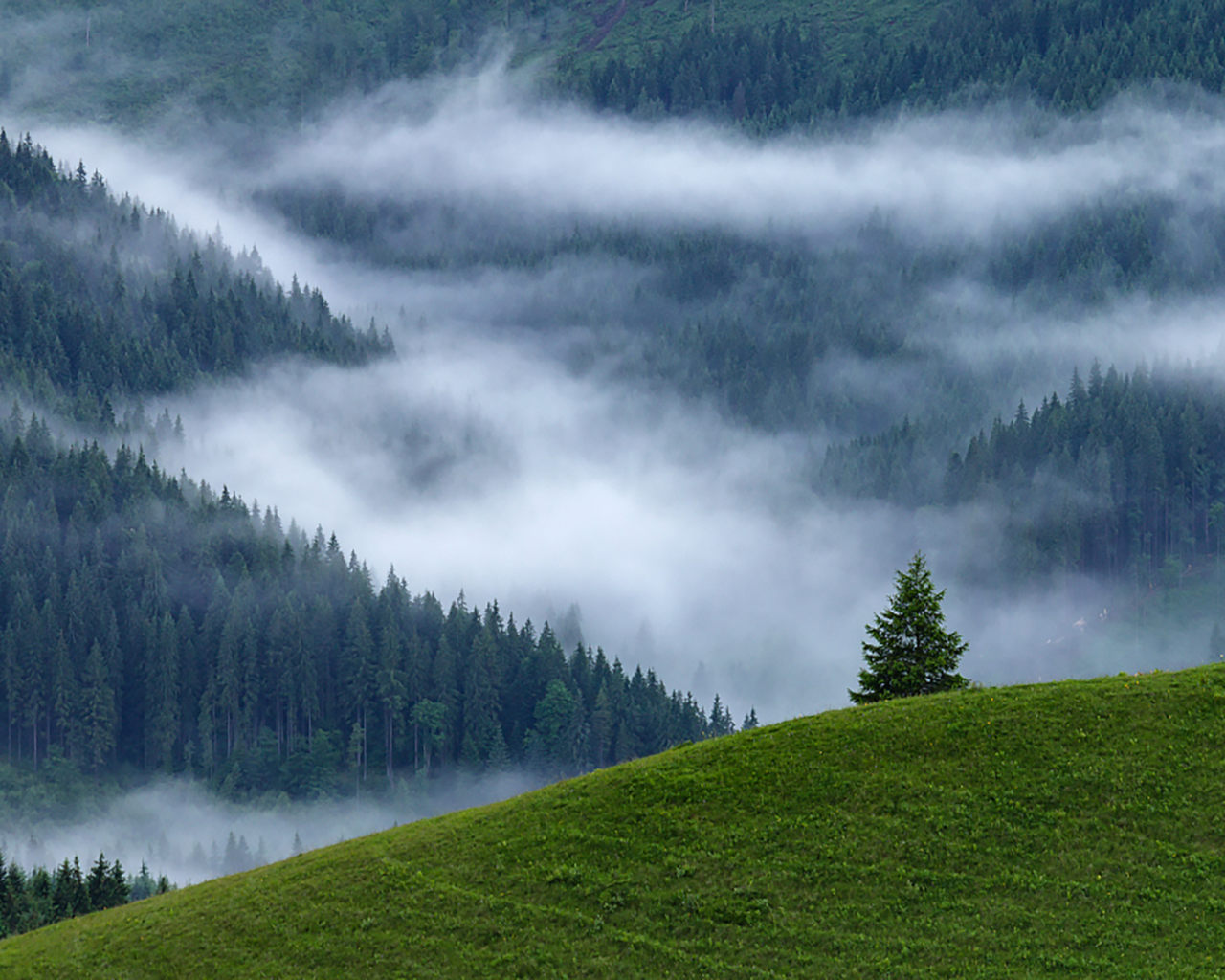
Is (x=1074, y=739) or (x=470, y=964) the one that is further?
(x=1074, y=739)

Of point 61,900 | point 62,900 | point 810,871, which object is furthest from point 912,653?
point 61,900

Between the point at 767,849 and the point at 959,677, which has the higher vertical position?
the point at 959,677

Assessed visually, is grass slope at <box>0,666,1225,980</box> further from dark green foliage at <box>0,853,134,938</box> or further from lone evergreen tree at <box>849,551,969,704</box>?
dark green foliage at <box>0,853,134,938</box>

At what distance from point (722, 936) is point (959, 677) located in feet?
77.3

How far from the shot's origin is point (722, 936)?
169 ft

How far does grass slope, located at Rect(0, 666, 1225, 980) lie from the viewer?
49.7m

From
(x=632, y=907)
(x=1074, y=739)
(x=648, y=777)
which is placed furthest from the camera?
(x=648, y=777)

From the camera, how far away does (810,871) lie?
177ft

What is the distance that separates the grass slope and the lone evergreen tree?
22.1 ft

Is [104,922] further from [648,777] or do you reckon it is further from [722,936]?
[722,936]

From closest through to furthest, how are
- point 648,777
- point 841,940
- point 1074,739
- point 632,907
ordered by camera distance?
point 841,940 < point 632,907 < point 1074,739 < point 648,777

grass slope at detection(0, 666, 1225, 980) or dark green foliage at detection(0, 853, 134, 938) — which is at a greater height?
dark green foliage at detection(0, 853, 134, 938)

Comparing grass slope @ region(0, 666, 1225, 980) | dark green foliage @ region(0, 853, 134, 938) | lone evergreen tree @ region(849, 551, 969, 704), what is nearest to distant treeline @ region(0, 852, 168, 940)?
dark green foliage @ region(0, 853, 134, 938)

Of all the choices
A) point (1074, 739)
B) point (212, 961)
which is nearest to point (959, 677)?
point (1074, 739)
